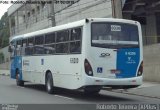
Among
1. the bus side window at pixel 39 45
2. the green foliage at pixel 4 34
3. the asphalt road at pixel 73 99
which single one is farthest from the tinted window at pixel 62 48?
the green foliage at pixel 4 34

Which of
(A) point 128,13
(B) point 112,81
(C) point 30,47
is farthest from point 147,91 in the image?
(A) point 128,13

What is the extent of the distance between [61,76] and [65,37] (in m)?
1.68

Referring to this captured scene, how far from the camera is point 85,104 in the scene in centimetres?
1636

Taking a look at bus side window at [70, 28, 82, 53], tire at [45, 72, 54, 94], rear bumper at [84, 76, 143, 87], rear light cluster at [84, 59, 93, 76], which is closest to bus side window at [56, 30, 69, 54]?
bus side window at [70, 28, 82, 53]

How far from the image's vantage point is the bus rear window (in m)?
17.7

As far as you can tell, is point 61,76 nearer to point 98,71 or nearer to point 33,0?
point 98,71

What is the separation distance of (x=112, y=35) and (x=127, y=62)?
1176 millimetres

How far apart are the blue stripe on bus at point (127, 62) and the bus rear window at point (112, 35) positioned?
23 cm

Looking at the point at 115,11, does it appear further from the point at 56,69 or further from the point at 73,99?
the point at 73,99

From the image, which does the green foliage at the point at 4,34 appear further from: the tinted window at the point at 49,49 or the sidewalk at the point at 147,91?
the sidewalk at the point at 147,91

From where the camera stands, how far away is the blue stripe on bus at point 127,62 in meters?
17.9

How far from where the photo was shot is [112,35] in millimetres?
17875

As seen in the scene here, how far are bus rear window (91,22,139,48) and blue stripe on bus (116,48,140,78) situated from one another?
233 millimetres

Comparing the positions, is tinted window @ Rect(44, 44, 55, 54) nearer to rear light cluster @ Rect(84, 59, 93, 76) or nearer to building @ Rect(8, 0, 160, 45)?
rear light cluster @ Rect(84, 59, 93, 76)
